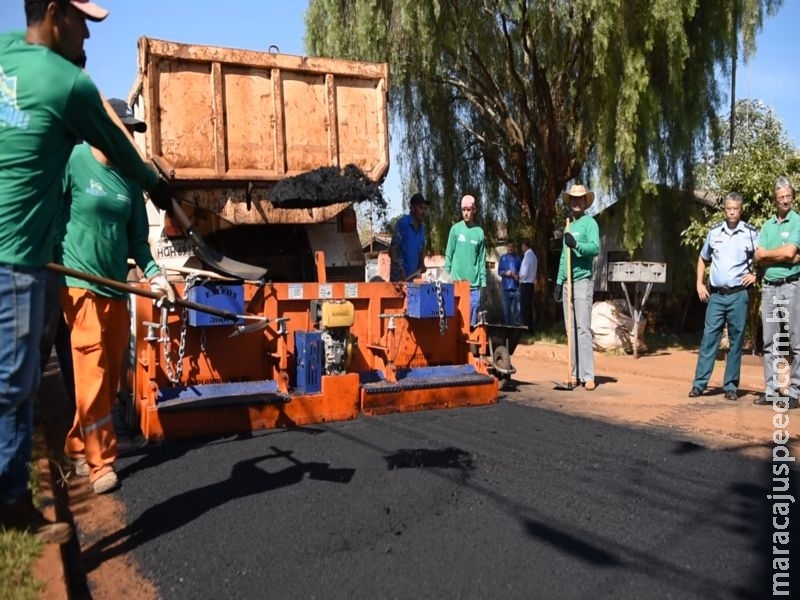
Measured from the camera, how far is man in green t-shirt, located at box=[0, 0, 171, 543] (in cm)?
241

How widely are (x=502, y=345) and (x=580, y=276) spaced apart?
1.09 metres

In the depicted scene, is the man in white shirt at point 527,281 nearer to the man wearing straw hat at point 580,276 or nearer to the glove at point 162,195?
the man wearing straw hat at point 580,276

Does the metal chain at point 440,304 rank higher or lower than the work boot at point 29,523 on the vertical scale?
higher

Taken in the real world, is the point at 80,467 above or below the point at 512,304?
below

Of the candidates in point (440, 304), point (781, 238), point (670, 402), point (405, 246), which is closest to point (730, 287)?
point (781, 238)

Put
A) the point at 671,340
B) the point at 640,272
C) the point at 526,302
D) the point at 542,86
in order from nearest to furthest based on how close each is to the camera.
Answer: the point at 640,272, the point at 542,86, the point at 671,340, the point at 526,302

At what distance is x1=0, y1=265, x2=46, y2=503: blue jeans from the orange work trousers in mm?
979

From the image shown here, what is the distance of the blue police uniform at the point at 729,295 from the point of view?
6.17 m

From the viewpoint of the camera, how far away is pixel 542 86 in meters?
12.5

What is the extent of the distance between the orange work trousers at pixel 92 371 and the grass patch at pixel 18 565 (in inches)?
38.3

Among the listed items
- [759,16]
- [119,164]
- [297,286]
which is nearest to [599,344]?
[759,16]

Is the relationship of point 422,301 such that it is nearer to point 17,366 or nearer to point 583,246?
point 583,246

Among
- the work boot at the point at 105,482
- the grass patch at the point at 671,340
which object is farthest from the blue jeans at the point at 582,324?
the grass patch at the point at 671,340

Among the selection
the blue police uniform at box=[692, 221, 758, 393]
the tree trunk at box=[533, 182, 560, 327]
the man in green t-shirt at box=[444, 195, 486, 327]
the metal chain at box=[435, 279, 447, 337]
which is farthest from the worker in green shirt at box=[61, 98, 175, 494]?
the tree trunk at box=[533, 182, 560, 327]
